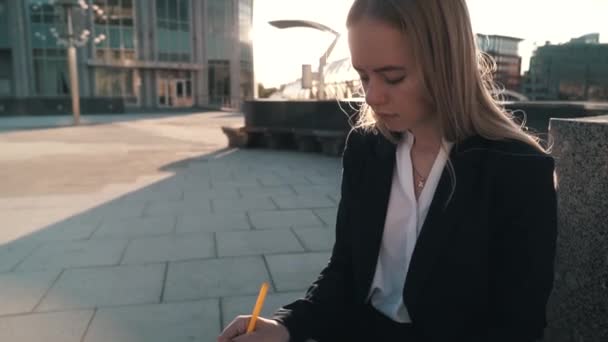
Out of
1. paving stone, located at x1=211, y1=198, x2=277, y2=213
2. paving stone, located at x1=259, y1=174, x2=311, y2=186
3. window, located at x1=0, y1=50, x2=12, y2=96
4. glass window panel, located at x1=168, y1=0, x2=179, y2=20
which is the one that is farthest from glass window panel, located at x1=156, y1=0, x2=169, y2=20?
paving stone, located at x1=211, y1=198, x2=277, y2=213

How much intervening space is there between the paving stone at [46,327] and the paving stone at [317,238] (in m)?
2.02

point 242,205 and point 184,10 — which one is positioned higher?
point 184,10

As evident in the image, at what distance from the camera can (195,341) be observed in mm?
2846

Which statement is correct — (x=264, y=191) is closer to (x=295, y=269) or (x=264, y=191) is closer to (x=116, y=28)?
(x=295, y=269)

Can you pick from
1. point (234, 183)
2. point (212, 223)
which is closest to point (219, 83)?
point (234, 183)

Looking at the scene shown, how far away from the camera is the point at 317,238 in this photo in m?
4.88

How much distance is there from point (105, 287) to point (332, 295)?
2.58 metres

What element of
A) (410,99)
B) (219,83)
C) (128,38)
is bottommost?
(410,99)

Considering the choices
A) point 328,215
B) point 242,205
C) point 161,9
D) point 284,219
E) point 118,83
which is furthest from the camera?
point 161,9

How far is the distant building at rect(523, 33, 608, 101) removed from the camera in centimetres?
2145

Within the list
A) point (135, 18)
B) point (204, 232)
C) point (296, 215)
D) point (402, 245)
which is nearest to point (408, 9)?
point (402, 245)

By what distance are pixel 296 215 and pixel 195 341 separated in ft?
10.0

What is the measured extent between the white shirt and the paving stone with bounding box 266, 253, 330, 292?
2.13 meters

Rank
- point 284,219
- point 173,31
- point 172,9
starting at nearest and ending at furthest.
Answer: point 284,219 < point 172,9 < point 173,31
